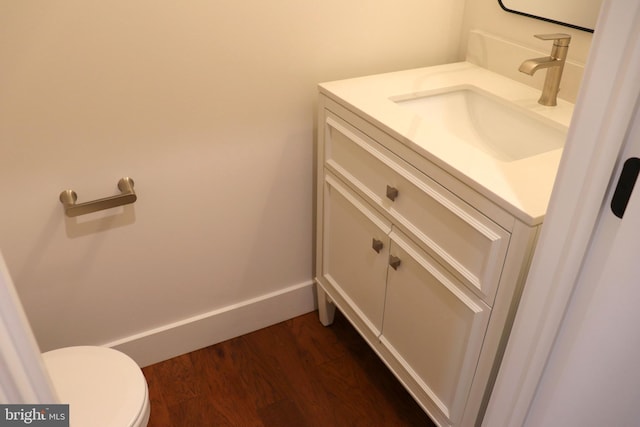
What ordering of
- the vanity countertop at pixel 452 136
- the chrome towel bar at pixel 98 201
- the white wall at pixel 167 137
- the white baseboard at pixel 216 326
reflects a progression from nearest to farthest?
the vanity countertop at pixel 452 136 → the white wall at pixel 167 137 → the chrome towel bar at pixel 98 201 → the white baseboard at pixel 216 326

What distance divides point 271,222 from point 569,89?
953mm

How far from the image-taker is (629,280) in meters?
0.70

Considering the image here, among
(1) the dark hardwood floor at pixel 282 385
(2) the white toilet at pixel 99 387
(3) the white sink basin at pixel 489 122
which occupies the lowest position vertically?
(1) the dark hardwood floor at pixel 282 385

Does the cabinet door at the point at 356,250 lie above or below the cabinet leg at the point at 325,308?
above

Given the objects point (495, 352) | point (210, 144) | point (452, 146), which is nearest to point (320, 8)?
point (210, 144)

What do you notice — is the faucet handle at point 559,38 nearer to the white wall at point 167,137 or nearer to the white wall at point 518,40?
the white wall at point 518,40

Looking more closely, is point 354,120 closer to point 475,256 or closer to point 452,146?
point 452,146

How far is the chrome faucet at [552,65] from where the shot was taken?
1.25m

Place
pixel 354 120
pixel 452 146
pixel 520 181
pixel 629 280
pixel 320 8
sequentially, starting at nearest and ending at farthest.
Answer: pixel 629 280 < pixel 520 181 < pixel 452 146 < pixel 354 120 < pixel 320 8

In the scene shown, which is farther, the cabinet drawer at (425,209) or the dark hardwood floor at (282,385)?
the dark hardwood floor at (282,385)

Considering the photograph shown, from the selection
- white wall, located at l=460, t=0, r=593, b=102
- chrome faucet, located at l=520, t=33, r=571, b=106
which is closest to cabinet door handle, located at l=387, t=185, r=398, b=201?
chrome faucet, located at l=520, t=33, r=571, b=106

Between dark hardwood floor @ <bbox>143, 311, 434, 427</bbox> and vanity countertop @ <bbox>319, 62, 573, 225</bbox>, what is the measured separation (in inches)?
32.3

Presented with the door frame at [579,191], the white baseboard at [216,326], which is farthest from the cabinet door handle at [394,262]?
the white baseboard at [216,326]

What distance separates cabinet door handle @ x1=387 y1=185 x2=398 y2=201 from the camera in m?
1.25
